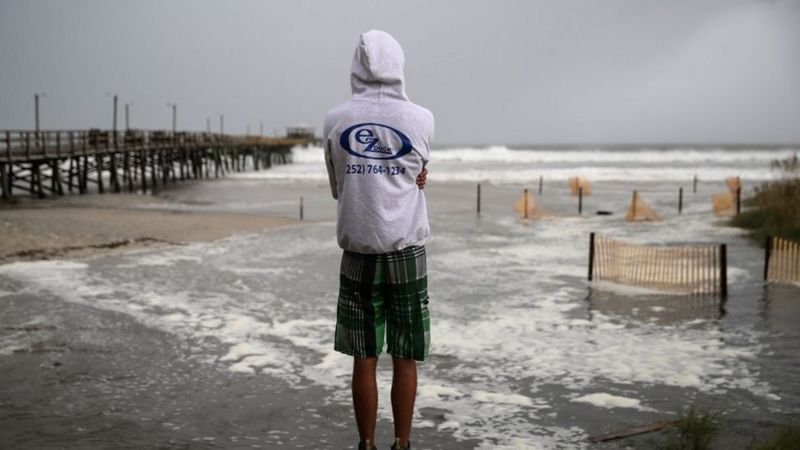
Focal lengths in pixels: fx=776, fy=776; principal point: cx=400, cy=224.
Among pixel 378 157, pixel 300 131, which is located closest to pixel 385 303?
pixel 378 157

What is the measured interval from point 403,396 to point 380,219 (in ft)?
2.86

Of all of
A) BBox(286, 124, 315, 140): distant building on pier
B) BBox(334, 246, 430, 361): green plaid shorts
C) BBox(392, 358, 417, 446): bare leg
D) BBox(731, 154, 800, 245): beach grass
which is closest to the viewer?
BBox(334, 246, 430, 361): green plaid shorts

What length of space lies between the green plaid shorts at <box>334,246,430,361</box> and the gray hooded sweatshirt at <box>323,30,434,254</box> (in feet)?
0.26

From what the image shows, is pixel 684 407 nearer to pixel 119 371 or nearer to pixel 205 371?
pixel 205 371

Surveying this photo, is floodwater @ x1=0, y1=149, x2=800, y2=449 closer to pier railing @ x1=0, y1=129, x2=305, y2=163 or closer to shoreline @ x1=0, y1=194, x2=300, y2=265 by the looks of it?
shoreline @ x1=0, y1=194, x2=300, y2=265

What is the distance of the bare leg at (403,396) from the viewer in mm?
3660

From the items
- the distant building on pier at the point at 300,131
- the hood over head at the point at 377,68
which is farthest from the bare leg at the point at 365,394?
the distant building on pier at the point at 300,131

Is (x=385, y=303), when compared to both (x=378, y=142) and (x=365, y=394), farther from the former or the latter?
(x=378, y=142)

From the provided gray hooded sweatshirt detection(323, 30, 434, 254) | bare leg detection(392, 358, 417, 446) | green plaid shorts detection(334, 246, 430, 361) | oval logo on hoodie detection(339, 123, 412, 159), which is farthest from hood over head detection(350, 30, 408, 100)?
bare leg detection(392, 358, 417, 446)

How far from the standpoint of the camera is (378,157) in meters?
3.45

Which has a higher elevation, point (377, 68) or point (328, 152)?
point (377, 68)

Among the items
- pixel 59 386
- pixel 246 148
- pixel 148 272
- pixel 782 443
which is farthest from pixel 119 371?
pixel 246 148

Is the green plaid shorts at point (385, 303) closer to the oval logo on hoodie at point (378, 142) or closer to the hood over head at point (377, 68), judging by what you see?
the oval logo on hoodie at point (378, 142)

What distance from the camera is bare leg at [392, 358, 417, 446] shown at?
3.66m
